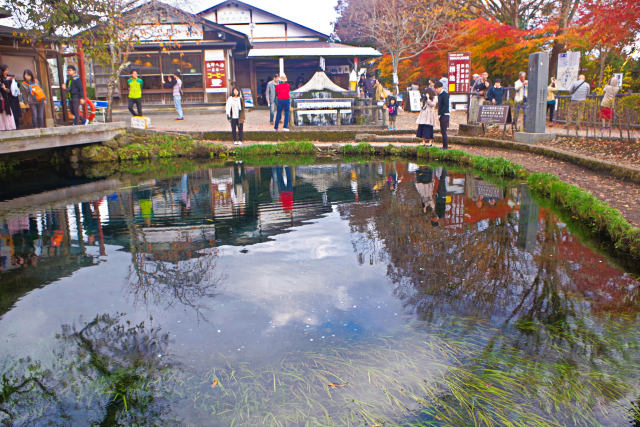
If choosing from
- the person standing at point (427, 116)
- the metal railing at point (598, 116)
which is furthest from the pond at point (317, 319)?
the person standing at point (427, 116)

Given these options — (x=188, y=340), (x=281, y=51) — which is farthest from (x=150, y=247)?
(x=281, y=51)

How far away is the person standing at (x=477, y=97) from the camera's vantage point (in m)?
17.3

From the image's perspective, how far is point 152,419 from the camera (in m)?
3.78

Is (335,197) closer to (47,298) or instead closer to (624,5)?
(47,298)

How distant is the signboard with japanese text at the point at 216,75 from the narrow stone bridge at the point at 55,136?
348 inches

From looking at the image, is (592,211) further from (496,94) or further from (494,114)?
(496,94)

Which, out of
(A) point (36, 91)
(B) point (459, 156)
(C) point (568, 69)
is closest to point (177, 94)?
(A) point (36, 91)

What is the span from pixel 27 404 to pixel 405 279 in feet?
12.5

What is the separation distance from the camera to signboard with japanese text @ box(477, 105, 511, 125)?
15.2m

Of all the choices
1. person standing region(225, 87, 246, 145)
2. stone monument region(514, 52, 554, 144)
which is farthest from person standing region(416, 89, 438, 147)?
person standing region(225, 87, 246, 145)

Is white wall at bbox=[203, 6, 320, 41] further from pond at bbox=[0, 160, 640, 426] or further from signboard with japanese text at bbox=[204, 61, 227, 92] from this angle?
pond at bbox=[0, 160, 640, 426]

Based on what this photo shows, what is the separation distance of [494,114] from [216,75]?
13936mm

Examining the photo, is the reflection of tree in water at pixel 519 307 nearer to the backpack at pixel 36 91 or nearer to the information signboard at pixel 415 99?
the backpack at pixel 36 91

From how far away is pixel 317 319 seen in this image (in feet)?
16.9
